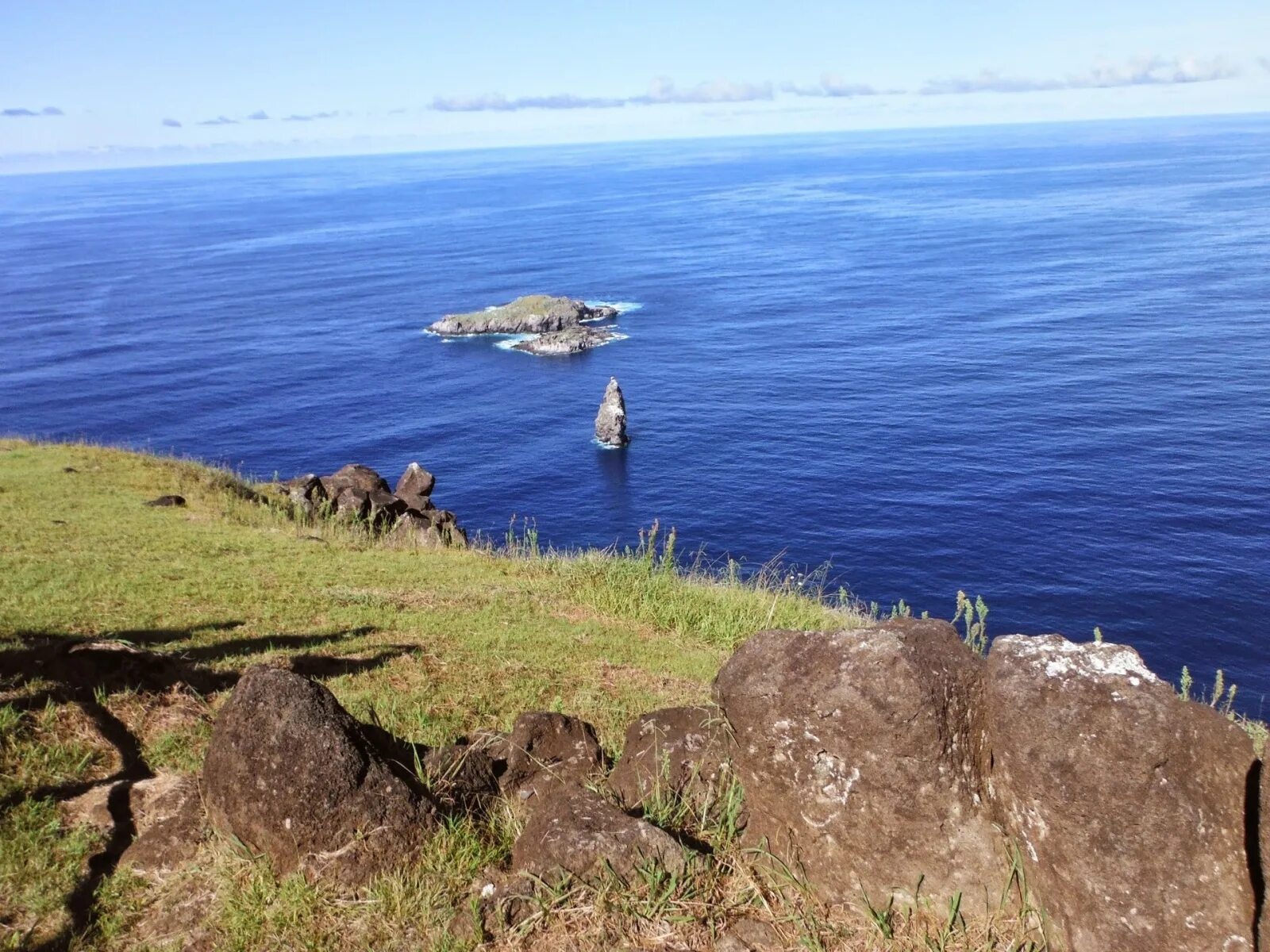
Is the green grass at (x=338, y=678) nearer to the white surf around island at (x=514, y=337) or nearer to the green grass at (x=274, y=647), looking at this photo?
the green grass at (x=274, y=647)

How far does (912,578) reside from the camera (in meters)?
56.6

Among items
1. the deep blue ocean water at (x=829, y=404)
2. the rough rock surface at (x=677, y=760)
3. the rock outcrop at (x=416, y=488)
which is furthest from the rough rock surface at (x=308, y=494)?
the deep blue ocean water at (x=829, y=404)

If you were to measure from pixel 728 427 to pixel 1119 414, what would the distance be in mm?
31731

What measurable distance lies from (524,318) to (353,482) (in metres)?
89.5

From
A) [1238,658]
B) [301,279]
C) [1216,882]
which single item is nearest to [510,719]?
[1216,882]

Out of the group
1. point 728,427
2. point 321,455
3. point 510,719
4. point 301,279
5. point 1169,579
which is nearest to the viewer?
point 510,719

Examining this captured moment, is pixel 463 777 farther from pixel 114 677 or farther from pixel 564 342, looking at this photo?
pixel 564 342

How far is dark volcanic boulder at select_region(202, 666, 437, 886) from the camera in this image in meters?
8.21

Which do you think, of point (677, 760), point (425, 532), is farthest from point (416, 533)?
point (677, 760)

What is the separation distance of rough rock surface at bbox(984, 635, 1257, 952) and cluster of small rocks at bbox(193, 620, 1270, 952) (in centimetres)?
1

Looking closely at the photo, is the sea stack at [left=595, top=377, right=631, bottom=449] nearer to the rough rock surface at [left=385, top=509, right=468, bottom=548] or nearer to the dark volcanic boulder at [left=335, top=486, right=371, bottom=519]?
the rough rock surface at [left=385, top=509, right=468, bottom=548]

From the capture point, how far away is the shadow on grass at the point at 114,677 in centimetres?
866

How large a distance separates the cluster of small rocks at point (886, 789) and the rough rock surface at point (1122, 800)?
12 mm

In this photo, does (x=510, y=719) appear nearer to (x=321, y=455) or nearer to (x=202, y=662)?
(x=202, y=662)
